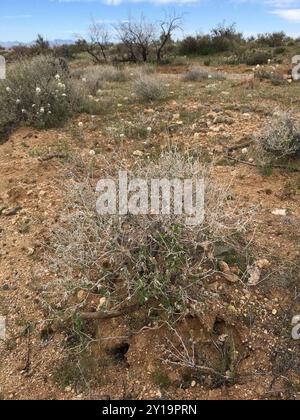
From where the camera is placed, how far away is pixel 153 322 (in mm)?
2535

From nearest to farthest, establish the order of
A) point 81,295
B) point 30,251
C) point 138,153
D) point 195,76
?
point 81,295 < point 30,251 < point 138,153 < point 195,76

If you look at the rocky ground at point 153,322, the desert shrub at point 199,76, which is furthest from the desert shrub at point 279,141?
the desert shrub at point 199,76

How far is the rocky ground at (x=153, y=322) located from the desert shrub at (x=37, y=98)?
1.11m

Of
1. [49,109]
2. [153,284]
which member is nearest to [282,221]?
[153,284]

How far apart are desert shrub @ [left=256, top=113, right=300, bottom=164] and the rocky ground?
15 cm

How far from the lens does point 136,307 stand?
263cm

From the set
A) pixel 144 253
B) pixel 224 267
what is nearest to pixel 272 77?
pixel 224 267

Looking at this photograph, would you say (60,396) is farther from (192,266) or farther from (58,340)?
(192,266)

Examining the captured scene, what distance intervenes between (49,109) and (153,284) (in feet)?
12.9

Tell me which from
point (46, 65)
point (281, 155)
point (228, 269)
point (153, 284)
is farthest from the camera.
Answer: point (46, 65)

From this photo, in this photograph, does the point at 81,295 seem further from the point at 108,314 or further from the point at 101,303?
the point at 108,314

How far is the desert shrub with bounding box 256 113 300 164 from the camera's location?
14.1 feet

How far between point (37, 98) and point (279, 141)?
321cm

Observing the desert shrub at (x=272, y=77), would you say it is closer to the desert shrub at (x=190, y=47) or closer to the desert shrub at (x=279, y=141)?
the desert shrub at (x=279, y=141)
